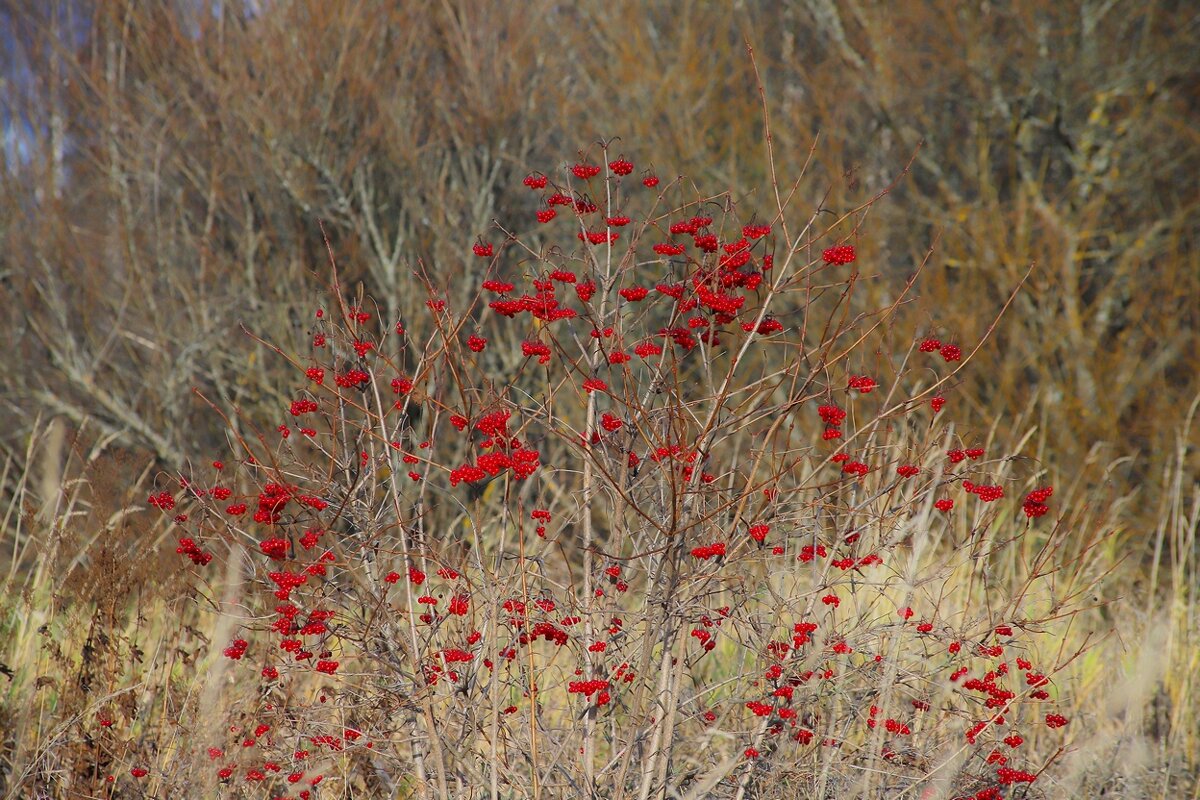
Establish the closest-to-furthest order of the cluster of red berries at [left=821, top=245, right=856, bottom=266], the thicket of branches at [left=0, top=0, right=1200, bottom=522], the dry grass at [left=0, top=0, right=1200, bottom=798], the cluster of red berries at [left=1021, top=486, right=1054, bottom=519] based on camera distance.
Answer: the cluster of red berries at [left=821, top=245, right=856, bottom=266], the cluster of red berries at [left=1021, top=486, right=1054, bottom=519], the dry grass at [left=0, top=0, right=1200, bottom=798], the thicket of branches at [left=0, top=0, right=1200, bottom=522]

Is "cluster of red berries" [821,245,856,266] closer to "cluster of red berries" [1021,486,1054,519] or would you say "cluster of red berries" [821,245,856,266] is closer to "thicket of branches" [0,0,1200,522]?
"cluster of red berries" [1021,486,1054,519]

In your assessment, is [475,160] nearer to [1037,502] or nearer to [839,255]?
[839,255]

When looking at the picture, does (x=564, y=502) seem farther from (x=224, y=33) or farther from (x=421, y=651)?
(x=421, y=651)

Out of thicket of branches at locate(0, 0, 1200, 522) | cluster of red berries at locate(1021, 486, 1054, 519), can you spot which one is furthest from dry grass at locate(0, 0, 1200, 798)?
cluster of red berries at locate(1021, 486, 1054, 519)

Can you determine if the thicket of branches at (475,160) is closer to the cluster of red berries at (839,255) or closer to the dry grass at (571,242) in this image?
the dry grass at (571,242)

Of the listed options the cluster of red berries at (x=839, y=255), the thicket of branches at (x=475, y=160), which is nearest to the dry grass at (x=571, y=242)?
the thicket of branches at (x=475, y=160)

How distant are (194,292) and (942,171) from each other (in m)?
5.25

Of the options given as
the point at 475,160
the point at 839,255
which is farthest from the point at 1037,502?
the point at 475,160

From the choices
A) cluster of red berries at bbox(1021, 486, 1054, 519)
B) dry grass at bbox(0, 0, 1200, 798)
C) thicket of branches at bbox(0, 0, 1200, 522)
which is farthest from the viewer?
thicket of branches at bbox(0, 0, 1200, 522)

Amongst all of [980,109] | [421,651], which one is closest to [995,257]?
[980,109]

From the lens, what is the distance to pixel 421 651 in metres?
2.52

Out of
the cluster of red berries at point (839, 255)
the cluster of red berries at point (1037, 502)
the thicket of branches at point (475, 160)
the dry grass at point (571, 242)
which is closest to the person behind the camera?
the cluster of red berries at point (839, 255)

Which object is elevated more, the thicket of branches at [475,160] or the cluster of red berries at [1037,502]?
the thicket of branches at [475,160]

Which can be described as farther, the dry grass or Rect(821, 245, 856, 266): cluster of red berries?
the dry grass
